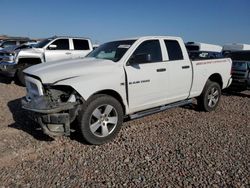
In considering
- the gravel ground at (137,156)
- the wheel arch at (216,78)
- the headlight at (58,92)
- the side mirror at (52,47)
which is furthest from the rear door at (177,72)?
the side mirror at (52,47)

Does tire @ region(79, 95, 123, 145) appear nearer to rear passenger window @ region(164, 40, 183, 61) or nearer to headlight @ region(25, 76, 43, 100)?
headlight @ region(25, 76, 43, 100)

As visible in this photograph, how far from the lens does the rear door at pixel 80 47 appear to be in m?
11.2

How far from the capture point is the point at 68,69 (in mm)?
4379

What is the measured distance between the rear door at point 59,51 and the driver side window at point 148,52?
5897mm

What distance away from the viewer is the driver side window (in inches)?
193

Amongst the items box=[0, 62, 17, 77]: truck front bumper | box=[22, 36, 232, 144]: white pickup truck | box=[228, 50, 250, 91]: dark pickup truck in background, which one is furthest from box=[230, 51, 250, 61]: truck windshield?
box=[0, 62, 17, 77]: truck front bumper

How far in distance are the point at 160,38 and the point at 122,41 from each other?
845mm

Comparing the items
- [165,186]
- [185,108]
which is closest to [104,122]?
[165,186]

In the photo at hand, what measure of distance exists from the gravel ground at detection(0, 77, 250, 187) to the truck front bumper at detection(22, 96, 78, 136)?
409 millimetres

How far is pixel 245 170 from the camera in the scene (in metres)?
3.65

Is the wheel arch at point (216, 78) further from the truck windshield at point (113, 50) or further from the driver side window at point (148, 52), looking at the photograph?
the truck windshield at point (113, 50)

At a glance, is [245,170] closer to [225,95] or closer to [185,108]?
[185,108]

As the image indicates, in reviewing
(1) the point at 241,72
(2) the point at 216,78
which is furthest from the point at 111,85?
(1) the point at 241,72

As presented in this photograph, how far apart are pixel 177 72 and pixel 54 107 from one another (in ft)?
9.52
